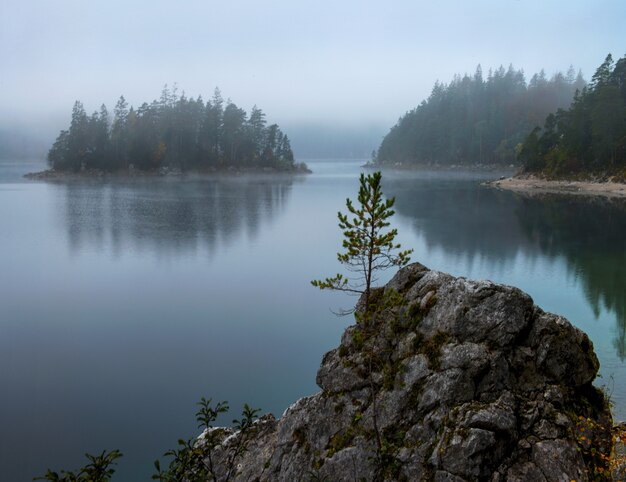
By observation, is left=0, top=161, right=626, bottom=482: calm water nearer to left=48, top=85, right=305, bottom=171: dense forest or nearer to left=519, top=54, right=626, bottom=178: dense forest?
left=519, top=54, right=626, bottom=178: dense forest

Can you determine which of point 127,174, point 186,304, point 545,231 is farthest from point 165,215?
point 127,174

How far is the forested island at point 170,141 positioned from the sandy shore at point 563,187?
71077 mm

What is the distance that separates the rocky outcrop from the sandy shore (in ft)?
290

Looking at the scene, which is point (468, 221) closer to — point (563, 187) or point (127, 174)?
point (563, 187)

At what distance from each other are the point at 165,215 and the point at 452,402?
59.0 m

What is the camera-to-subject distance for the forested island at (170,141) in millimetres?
129125

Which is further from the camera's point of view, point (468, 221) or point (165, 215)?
point (165, 215)

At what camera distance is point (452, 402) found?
8.66m

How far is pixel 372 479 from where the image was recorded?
28.8 ft

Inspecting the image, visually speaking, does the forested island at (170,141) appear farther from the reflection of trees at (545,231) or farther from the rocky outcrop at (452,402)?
the rocky outcrop at (452,402)

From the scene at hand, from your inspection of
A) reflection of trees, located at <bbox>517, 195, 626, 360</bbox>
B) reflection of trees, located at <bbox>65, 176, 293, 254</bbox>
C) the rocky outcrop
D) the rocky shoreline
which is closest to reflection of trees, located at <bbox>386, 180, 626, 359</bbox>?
reflection of trees, located at <bbox>517, 195, 626, 360</bbox>

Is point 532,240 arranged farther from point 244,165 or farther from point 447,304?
point 244,165

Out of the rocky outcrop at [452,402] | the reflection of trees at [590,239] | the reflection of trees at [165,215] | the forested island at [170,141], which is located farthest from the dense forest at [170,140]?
the rocky outcrop at [452,402]

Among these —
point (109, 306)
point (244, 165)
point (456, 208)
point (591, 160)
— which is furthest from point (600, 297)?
point (244, 165)
